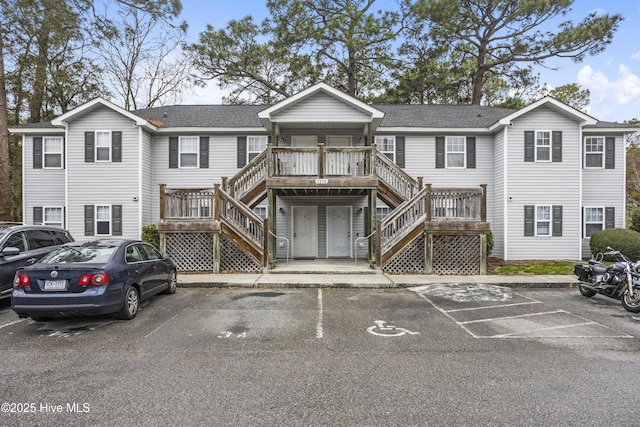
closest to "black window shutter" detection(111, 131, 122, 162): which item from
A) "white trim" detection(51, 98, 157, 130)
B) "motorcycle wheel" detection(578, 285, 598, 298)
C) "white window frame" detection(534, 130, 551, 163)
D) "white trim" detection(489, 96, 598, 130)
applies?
"white trim" detection(51, 98, 157, 130)

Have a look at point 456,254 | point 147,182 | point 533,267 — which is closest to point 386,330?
point 456,254

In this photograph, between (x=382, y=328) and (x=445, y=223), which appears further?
(x=445, y=223)

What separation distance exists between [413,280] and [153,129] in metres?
12.5

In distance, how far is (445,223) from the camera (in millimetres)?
12109

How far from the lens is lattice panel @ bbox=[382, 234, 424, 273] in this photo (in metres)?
12.4

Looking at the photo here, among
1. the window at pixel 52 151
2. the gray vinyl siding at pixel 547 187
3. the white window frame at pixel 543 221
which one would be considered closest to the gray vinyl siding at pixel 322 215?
the gray vinyl siding at pixel 547 187

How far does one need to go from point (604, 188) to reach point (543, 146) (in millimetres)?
3595

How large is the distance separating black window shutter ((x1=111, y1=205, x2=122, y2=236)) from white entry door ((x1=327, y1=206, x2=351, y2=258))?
898cm

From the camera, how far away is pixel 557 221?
15594 mm

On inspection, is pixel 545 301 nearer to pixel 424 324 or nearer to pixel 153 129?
pixel 424 324

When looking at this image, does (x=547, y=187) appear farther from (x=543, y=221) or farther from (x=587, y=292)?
(x=587, y=292)

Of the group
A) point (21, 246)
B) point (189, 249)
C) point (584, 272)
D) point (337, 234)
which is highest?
point (21, 246)

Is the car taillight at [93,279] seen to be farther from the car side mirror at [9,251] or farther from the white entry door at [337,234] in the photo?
the white entry door at [337,234]

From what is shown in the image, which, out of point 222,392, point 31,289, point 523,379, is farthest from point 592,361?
point 31,289
